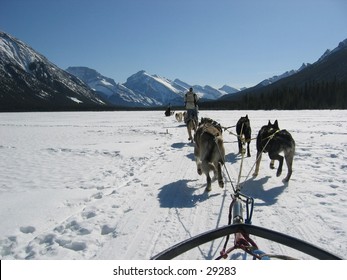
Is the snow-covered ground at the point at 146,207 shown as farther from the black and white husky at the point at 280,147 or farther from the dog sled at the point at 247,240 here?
the dog sled at the point at 247,240

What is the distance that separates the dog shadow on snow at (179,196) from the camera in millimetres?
5594

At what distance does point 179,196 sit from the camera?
238 inches

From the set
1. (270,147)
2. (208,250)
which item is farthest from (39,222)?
(270,147)

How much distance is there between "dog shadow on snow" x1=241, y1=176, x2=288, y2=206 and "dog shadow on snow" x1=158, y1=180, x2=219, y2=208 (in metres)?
0.86

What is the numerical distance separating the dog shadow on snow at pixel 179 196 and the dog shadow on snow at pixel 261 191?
860 millimetres

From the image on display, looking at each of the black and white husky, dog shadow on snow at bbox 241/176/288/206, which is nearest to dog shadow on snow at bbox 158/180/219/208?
dog shadow on snow at bbox 241/176/288/206

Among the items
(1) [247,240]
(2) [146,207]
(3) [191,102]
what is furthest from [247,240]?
(3) [191,102]

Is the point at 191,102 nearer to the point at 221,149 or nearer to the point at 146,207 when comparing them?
the point at 221,149

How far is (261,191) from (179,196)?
158 cm

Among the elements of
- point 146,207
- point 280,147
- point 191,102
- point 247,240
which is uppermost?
point 191,102

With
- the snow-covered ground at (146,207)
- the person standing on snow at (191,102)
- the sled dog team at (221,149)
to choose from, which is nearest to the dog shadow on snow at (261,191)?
the snow-covered ground at (146,207)

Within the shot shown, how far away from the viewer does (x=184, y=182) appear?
23.2 ft
